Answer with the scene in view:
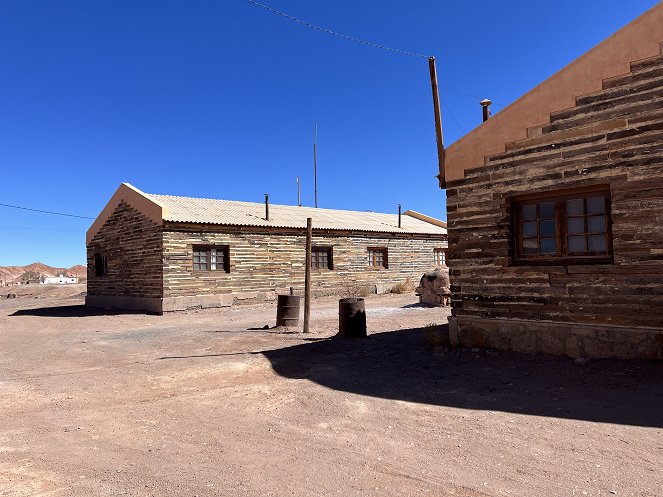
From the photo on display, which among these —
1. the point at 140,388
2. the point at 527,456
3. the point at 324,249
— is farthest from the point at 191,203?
the point at 527,456

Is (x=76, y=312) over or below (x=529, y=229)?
below

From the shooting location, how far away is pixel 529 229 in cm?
739

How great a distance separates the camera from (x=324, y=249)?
71.3ft

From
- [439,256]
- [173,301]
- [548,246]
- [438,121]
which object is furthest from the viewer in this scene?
[439,256]

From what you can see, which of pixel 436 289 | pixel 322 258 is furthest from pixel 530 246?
pixel 322 258

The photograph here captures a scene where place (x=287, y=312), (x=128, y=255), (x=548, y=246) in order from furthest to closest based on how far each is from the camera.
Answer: (x=128, y=255) → (x=287, y=312) → (x=548, y=246)

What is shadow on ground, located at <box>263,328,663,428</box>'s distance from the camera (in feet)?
16.1

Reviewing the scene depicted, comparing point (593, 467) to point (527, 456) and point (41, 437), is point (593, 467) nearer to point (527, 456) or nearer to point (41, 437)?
point (527, 456)

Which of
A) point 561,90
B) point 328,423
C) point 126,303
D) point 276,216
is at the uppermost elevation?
point 561,90

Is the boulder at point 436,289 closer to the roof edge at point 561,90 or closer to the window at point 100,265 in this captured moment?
the roof edge at point 561,90

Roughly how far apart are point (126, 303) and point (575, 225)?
56.5 ft

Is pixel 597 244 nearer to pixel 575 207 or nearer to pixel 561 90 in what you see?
pixel 575 207

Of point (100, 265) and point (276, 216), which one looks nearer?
point (100, 265)

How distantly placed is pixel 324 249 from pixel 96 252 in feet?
35.9
